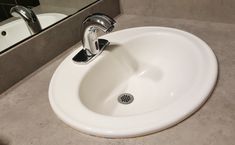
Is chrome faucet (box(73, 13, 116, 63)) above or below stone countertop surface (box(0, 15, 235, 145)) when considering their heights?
above

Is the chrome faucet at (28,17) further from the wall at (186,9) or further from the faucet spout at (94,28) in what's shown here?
the wall at (186,9)

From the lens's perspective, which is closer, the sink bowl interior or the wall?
the sink bowl interior

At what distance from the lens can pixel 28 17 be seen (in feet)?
2.85

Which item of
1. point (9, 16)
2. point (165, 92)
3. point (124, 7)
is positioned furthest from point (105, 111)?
point (124, 7)

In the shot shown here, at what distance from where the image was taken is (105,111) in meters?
0.80

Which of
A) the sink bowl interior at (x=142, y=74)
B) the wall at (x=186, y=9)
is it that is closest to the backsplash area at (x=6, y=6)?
the sink bowl interior at (x=142, y=74)

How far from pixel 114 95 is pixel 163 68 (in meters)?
0.24

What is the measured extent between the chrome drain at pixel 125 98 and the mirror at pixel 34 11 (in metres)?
0.42

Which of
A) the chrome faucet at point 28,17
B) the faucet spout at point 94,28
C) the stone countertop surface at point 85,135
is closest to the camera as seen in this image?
the stone countertop surface at point 85,135

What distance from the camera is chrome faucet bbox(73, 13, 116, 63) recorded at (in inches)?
28.6

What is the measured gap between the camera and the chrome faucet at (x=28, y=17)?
2.79ft

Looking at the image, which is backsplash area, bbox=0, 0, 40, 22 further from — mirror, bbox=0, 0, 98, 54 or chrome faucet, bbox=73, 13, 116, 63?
chrome faucet, bbox=73, 13, 116, 63

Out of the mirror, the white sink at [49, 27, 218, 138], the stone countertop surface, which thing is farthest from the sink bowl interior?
the mirror

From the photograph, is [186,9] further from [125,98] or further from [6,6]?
[6,6]
